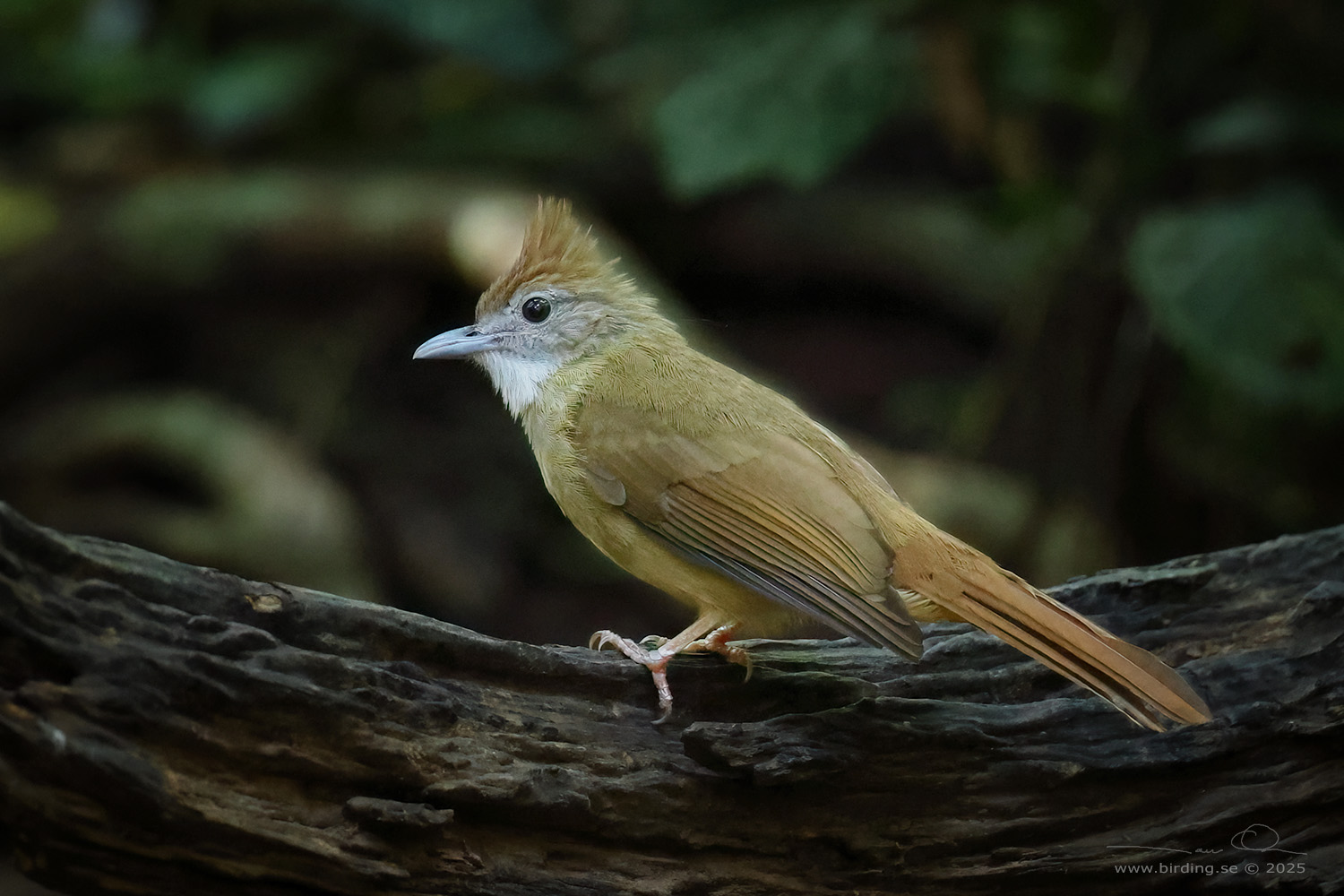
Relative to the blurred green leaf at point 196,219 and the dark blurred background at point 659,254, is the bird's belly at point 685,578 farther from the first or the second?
the blurred green leaf at point 196,219

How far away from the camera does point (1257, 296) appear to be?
183 inches

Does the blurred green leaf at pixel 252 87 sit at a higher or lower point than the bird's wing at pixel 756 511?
higher

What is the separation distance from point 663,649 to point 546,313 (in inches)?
43.5

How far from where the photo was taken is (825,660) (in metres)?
3.10

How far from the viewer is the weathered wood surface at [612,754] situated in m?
2.30

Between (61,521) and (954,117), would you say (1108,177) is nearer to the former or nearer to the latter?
(954,117)

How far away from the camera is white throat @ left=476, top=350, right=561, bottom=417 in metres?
3.36

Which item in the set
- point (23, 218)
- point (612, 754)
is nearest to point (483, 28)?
point (23, 218)

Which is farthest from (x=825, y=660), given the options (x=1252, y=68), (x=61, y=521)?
(x=61, y=521)

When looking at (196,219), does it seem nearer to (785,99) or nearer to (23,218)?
(23,218)

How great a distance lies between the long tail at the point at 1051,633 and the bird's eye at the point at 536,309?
126 centimetres

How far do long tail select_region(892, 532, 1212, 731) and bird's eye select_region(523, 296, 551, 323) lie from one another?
A: 1.26m

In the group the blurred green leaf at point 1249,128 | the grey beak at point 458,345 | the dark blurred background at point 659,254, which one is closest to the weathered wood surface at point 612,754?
the grey beak at point 458,345

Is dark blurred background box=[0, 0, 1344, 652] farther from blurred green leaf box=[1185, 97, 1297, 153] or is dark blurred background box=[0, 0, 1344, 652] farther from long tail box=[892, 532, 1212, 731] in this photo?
long tail box=[892, 532, 1212, 731]
